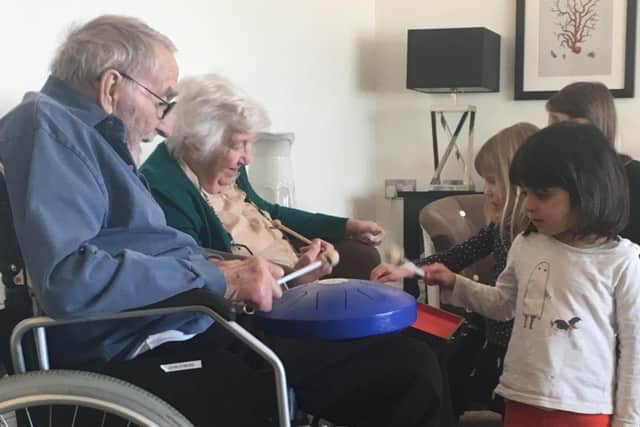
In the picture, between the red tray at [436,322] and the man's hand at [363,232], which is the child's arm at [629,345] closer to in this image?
the red tray at [436,322]

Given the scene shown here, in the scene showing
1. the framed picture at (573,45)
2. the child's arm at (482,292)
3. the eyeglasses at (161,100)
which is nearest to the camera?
the eyeglasses at (161,100)

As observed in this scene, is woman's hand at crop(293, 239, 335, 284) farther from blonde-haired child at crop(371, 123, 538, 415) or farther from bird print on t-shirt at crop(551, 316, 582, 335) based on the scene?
bird print on t-shirt at crop(551, 316, 582, 335)

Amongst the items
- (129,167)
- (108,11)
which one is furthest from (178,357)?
(108,11)

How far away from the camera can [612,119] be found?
2.61 meters

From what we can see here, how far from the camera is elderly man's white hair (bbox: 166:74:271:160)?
6.85ft

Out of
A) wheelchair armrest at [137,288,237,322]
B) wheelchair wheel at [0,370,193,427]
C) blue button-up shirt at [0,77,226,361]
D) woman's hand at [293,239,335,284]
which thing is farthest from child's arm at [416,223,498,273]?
wheelchair wheel at [0,370,193,427]

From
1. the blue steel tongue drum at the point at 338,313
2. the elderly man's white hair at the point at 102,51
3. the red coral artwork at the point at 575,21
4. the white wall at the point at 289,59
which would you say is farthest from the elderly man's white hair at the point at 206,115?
the red coral artwork at the point at 575,21

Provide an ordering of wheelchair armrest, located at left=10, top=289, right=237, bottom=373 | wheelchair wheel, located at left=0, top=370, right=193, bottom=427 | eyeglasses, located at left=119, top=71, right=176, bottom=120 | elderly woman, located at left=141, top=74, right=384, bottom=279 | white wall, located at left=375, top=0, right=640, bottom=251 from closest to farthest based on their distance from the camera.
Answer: wheelchair wheel, located at left=0, top=370, right=193, bottom=427, wheelchair armrest, located at left=10, top=289, right=237, bottom=373, eyeglasses, located at left=119, top=71, right=176, bottom=120, elderly woman, located at left=141, top=74, right=384, bottom=279, white wall, located at left=375, top=0, right=640, bottom=251

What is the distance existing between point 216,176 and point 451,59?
1719mm

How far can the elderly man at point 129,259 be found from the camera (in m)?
1.30

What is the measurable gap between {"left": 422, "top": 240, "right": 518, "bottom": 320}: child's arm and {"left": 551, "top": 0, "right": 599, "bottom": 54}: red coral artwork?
2170mm

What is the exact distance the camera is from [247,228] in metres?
2.23

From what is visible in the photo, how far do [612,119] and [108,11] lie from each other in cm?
156

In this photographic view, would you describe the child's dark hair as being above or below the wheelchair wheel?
above
